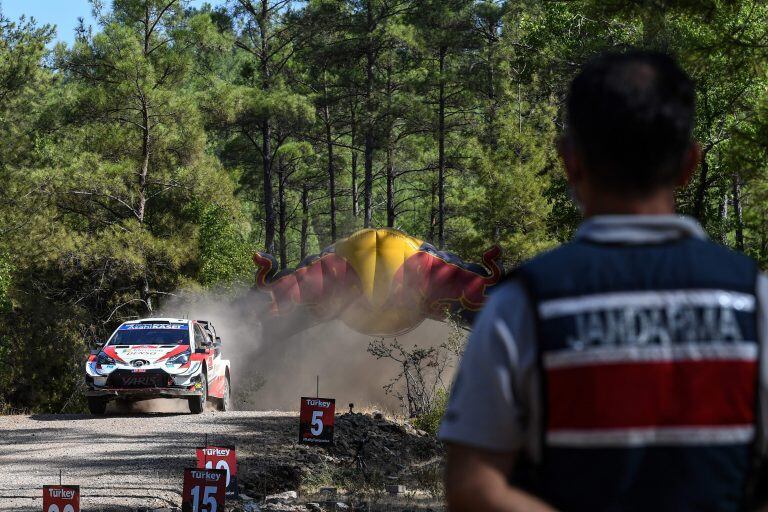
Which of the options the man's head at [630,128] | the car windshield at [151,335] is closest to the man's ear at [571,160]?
the man's head at [630,128]

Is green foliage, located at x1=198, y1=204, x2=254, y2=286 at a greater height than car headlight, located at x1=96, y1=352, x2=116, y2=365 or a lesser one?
greater

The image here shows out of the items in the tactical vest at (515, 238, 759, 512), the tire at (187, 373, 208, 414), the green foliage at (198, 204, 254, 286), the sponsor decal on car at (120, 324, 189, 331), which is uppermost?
the green foliage at (198, 204, 254, 286)

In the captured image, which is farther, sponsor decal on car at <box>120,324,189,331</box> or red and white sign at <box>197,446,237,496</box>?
sponsor decal on car at <box>120,324,189,331</box>

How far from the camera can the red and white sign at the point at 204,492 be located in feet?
31.2

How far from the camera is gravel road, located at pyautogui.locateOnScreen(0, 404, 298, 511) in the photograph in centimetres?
1220

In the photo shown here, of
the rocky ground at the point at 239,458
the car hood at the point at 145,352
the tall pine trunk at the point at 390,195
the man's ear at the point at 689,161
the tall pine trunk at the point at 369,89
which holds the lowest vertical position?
the rocky ground at the point at 239,458

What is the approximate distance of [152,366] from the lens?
19.8m

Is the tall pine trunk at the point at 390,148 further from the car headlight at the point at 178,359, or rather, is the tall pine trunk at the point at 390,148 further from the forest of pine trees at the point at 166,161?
the car headlight at the point at 178,359

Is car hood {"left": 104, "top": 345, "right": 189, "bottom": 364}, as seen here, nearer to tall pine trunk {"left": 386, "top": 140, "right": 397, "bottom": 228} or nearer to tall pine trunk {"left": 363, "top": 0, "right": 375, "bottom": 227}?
tall pine trunk {"left": 363, "top": 0, "right": 375, "bottom": 227}

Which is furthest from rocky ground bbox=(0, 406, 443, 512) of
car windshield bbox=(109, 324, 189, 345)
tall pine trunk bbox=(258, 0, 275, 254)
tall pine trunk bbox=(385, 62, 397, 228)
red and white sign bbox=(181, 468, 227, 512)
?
tall pine trunk bbox=(385, 62, 397, 228)

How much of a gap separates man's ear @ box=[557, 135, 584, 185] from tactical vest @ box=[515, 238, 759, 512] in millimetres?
216

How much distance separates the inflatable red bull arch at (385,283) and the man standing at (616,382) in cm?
2251

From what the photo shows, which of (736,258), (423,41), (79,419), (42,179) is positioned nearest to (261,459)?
(79,419)

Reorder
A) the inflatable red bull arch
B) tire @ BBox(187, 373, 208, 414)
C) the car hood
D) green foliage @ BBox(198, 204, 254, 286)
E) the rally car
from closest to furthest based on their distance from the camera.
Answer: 1. the rally car
2. the car hood
3. tire @ BBox(187, 373, 208, 414)
4. the inflatable red bull arch
5. green foliage @ BBox(198, 204, 254, 286)
